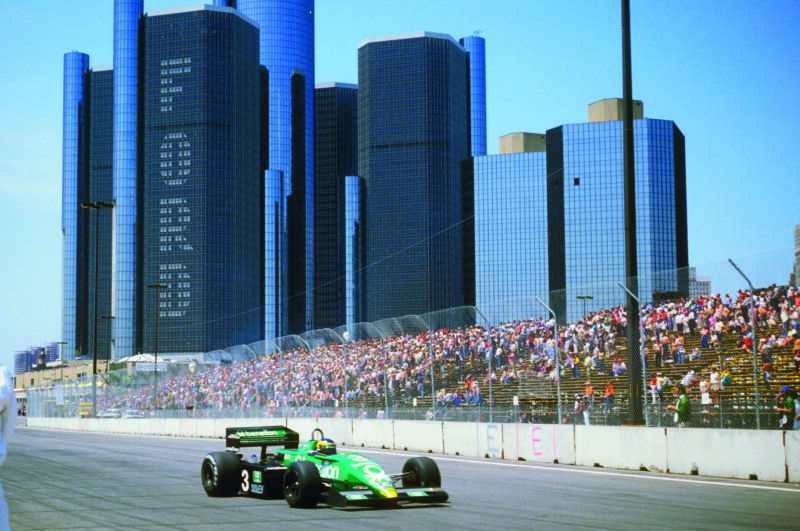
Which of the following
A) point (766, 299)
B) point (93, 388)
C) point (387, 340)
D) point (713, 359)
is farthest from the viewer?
point (93, 388)

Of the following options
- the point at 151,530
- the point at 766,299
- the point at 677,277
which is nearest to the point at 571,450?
the point at 677,277

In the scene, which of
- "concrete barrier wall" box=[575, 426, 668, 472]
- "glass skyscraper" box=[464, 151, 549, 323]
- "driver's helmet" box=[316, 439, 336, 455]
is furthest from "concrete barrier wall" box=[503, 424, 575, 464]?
"glass skyscraper" box=[464, 151, 549, 323]

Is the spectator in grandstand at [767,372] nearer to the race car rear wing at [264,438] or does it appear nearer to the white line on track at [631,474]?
the white line on track at [631,474]

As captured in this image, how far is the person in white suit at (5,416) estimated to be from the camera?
5.80m

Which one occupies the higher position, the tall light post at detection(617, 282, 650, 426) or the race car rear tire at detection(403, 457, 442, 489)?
the tall light post at detection(617, 282, 650, 426)

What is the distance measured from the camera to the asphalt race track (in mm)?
12008

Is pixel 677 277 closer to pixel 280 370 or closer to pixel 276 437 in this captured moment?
pixel 276 437

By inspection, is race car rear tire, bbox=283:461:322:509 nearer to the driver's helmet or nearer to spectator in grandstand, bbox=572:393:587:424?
the driver's helmet

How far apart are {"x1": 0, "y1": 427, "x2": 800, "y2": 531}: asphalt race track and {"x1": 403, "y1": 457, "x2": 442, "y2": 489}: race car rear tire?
0.41 meters

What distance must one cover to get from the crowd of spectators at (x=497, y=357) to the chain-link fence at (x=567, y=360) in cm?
3

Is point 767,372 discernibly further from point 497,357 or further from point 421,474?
point 497,357

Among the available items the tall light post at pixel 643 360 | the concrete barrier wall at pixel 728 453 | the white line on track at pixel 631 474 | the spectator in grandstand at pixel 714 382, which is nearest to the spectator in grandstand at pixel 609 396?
the tall light post at pixel 643 360

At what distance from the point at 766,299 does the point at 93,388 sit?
157 ft

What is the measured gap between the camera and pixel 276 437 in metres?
16.0
